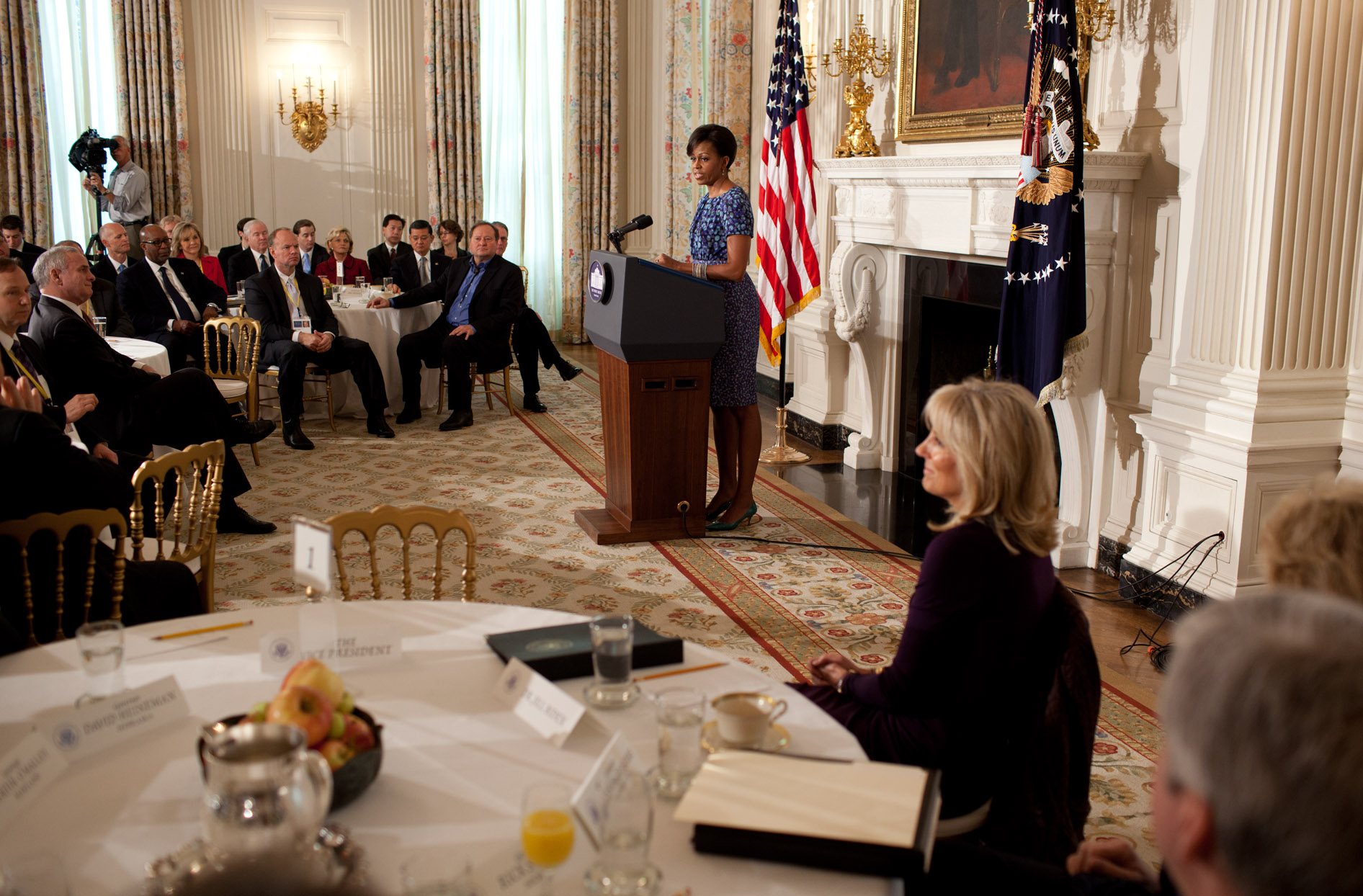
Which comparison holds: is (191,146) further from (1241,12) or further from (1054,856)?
(1054,856)

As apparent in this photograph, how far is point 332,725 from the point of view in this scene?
146 centimetres

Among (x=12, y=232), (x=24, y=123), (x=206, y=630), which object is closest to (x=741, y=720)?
(x=206, y=630)

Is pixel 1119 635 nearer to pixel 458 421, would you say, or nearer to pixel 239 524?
pixel 239 524

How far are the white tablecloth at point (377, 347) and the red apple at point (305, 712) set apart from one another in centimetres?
651

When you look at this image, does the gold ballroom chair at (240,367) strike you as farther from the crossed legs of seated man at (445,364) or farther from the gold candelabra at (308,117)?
the gold candelabra at (308,117)

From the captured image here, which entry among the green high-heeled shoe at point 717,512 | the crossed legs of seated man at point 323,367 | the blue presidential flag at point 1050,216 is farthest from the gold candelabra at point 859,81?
the crossed legs of seated man at point 323,367

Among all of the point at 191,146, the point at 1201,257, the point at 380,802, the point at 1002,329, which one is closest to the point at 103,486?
the point at 380,802

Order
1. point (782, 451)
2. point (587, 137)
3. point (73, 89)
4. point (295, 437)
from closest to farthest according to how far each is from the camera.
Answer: point (782, 451) < point (295, 437) < point (73, 89) < point (587, 137)

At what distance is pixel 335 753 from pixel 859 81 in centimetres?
573

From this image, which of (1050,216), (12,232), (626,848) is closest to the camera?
(626,848)

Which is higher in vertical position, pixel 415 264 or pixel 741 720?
pixel 415 264

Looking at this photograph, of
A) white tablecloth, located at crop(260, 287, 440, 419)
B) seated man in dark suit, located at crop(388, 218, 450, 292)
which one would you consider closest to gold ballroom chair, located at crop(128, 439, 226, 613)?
white tablecloth, located at crop(260, 287, 440, 419)

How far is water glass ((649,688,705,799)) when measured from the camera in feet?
5.10

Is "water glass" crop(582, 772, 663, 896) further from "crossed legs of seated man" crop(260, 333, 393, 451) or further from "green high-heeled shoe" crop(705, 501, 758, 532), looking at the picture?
"crossed legs of seated man" crop(260, 333, 393, 451)
